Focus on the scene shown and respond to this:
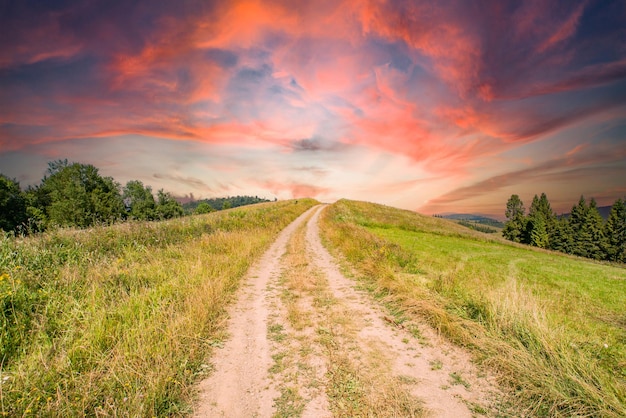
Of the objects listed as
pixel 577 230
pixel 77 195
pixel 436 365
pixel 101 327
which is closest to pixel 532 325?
pixel 436 365

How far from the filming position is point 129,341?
454cm

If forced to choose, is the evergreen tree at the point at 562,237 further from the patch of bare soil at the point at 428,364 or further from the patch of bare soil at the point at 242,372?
the patch of bare soil at the point at 242,372

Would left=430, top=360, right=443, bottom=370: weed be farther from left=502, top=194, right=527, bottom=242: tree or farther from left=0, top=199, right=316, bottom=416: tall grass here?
left=502, top=194, right=527, bottom=242: tree

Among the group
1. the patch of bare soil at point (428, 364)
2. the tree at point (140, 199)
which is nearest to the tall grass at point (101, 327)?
the patch of bare soil at point (428, 364)

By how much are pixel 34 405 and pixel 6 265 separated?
6062 millimetres

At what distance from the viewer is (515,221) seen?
77.4 metres

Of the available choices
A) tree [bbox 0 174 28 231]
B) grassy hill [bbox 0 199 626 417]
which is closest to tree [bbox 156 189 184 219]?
tree [bbox 0 174 28 231]

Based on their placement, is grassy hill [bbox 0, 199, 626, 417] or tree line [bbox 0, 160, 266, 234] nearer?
grassy hill [bbox 0, 199, 626, 417]

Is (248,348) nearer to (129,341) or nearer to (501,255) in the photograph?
Result: (129,341)

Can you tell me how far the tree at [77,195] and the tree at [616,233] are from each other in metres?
111

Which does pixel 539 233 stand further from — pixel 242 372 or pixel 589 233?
pixel 242 372

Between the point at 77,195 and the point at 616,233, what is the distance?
120 meters

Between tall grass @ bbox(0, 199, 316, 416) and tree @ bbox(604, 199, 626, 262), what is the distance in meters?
85.4

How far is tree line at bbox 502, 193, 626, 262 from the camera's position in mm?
56094
